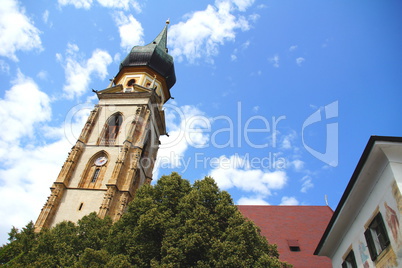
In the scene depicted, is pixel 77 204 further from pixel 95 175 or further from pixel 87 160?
pixel 87 160

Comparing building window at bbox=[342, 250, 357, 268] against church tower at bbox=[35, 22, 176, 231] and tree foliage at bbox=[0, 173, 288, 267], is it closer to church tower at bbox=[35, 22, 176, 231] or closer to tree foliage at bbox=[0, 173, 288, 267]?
tree foliage at bbox=[0, 173, 288, 267]

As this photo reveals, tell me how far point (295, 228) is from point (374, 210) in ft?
32.2

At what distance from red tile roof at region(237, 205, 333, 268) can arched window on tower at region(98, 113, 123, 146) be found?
11825 mm

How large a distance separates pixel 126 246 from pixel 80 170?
40.8 feet

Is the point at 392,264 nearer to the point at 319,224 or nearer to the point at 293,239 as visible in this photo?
the point at 293,239

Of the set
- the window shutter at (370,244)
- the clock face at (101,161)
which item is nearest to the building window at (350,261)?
the window shutter at (370,244)

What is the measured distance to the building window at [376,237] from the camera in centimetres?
940

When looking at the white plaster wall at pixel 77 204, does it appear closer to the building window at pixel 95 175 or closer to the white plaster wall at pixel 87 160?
the white plaster wall at pixel 87 160

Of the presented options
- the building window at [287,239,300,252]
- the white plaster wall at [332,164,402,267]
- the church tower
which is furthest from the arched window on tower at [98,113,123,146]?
the white plaster wall at [332,164,402,267]

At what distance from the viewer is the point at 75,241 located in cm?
1502

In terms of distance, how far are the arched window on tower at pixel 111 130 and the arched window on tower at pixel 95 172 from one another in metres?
1.37

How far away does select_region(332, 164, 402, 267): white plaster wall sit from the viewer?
9094 mm

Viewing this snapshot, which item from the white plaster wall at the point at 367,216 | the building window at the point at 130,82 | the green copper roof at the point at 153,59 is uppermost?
the green copper roof at the point at 153,59

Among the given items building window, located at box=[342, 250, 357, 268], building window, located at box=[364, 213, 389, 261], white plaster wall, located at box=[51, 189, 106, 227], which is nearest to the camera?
building window, located at box=[364, 213, 389, 261]
